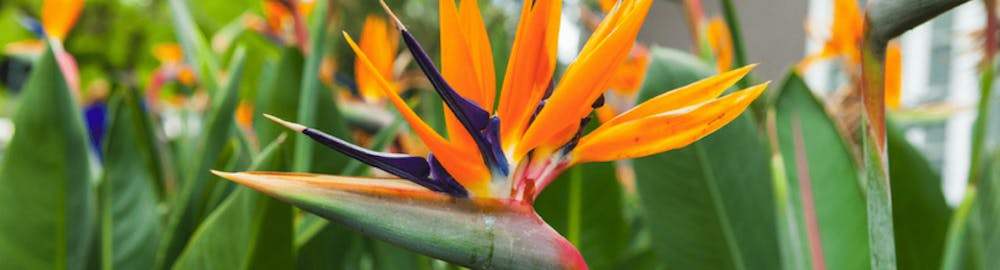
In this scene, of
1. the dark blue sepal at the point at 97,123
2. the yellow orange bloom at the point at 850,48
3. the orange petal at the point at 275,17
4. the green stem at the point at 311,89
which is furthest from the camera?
the dark blue sepal at the point at 97,123

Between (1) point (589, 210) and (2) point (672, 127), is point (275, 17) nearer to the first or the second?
(1) point (589, 210)

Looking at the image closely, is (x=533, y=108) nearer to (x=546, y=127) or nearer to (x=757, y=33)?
(x=546, y=127)

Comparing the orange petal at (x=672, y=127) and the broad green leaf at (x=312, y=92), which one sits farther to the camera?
the broad green leaf at (x=312, y=92)

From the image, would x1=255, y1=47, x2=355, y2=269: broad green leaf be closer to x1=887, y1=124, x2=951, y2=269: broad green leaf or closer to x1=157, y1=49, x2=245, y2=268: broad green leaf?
x1=157, y1=49, x2=245, y2=268: broad green leaf

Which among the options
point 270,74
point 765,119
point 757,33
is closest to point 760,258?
point 765,119

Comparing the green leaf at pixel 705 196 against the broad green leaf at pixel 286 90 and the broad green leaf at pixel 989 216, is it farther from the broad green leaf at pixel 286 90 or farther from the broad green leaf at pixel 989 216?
the broad green leaf at pixel 286 90

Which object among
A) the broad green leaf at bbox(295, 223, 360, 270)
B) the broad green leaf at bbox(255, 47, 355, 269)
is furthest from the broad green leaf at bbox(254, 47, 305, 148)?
the broad green leaf at bbox(295, 223, 360, 270)

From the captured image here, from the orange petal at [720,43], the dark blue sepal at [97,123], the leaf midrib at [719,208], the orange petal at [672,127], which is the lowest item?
the dark blue sepal at [97,123]

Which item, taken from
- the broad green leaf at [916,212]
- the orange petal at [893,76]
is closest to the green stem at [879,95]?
the broad green leaf at [916,212]
